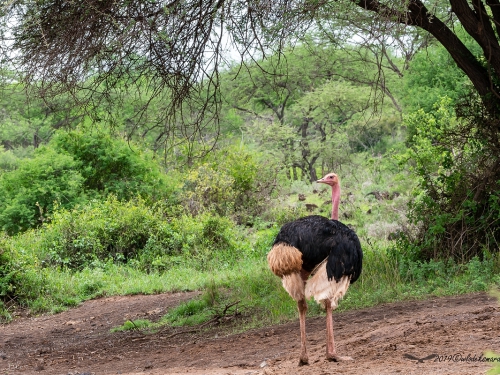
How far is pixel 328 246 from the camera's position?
5777mm

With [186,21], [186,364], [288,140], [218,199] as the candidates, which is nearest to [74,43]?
[186,21]

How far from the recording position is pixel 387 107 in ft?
111

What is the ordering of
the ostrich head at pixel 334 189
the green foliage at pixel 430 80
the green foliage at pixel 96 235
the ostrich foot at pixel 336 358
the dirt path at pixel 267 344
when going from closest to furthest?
1. the dirt path at pixel 267 344
2. the ostrich foot at pixel 336 358
3. the ostrich head at pixel 334 189
4. the green foliage at pixel 96 235
5. the green foliage at pixel 430 80

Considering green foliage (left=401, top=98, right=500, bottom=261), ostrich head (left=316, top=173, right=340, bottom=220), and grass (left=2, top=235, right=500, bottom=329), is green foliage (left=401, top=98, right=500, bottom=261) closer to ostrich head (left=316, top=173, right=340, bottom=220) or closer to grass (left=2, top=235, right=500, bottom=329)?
grass (left=2, top=235, right=500, bottom=329)

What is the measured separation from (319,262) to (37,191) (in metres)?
13.0

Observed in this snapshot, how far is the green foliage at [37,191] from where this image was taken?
17453mm

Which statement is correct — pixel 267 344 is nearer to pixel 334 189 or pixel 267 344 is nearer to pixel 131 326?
pixel 334 189

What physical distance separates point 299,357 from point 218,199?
12224 millimetres

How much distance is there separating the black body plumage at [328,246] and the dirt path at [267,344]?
2.39 feet

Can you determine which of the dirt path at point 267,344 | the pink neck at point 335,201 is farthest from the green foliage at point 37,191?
the pink neck at point 335,201

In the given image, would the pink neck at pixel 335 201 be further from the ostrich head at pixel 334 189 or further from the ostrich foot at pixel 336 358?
the ostrich foot at pixel 336 358

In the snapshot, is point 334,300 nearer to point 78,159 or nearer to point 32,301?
point 32,301

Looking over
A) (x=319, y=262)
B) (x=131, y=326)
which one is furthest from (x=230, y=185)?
(x=319, y=262)

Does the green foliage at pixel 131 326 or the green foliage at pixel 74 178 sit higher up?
the green foliage at pixel 74 178
